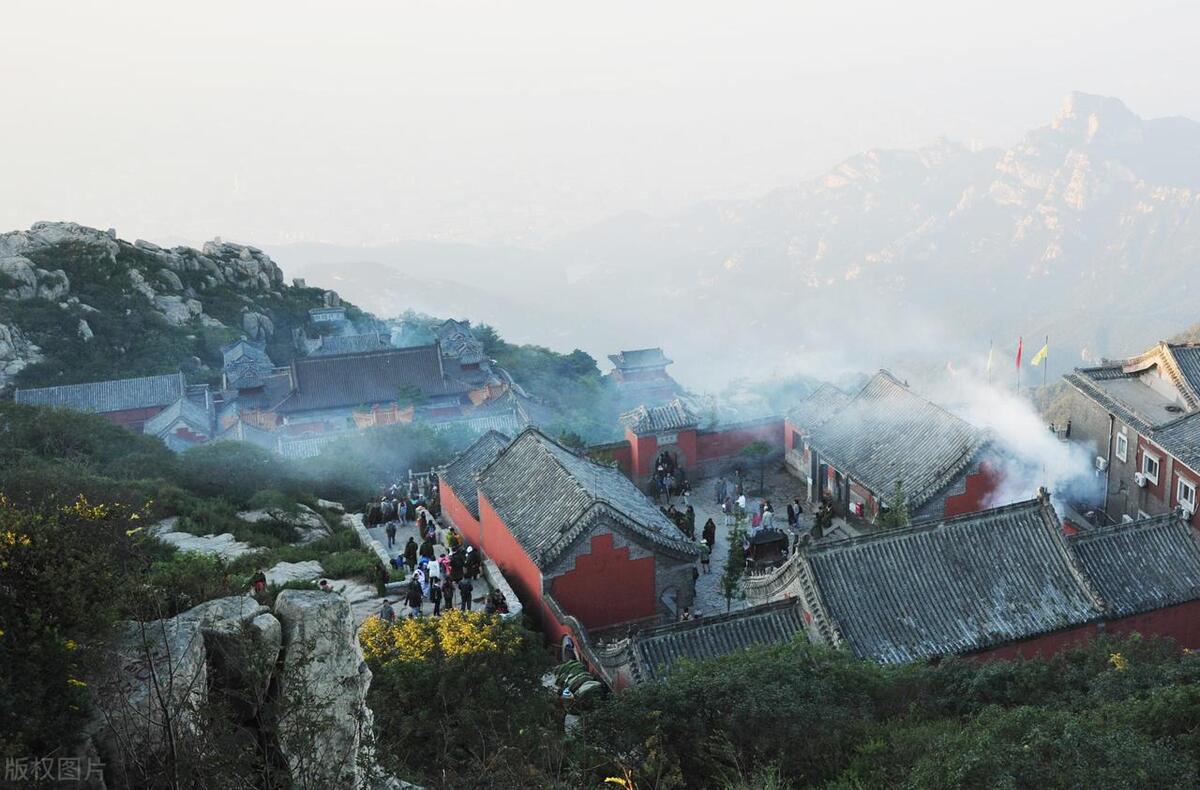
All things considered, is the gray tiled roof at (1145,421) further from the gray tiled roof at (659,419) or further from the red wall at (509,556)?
the red wall at (509,556)

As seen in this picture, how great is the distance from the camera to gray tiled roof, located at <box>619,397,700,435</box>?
101 ft

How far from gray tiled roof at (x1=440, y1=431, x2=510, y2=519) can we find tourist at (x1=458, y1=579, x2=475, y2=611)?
3829 mm

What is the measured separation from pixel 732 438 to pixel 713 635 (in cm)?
1394

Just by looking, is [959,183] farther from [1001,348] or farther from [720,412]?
[720,412]

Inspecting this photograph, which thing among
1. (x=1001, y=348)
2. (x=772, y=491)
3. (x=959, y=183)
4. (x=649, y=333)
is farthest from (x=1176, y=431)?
(x=959, y=183)

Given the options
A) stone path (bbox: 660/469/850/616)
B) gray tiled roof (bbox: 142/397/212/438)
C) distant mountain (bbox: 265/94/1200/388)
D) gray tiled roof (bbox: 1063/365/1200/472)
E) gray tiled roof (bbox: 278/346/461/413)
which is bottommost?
distant mountain (bbox: 265/94/1200/388)

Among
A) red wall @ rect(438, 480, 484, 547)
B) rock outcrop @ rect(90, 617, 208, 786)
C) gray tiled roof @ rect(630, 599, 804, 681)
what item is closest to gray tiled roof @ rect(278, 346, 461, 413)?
red wall @ rect(438, 480, 484, 547)

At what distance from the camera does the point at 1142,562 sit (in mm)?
21016

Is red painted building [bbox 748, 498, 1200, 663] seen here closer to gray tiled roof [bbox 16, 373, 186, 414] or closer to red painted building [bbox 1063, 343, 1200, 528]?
red painted building [bbox 1063, 343, 1200, 528]

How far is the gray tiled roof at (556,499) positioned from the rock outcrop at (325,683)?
1047cm

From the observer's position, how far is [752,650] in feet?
53.6

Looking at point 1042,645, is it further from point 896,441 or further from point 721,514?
point 721,514

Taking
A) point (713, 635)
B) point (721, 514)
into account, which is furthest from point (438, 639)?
point (721, 514)

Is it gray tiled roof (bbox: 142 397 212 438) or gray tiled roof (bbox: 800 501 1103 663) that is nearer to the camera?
gray tiled roof (bbox: 800 501 1103 663)
